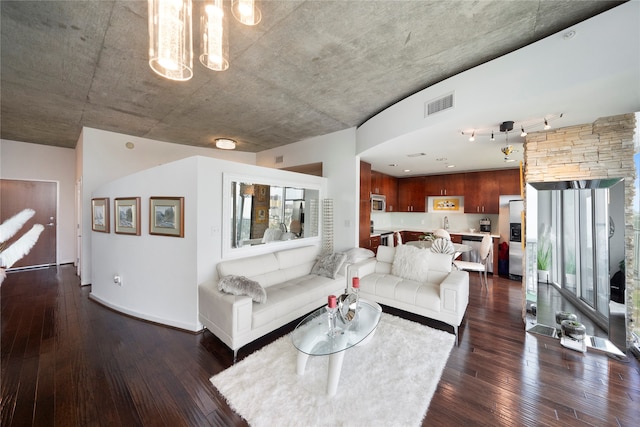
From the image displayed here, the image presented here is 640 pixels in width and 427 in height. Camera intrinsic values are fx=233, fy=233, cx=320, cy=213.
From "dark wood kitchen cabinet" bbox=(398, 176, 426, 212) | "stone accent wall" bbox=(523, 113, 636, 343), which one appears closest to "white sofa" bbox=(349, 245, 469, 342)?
"stone accent wall" bbox=(523, 113, 636, 343)

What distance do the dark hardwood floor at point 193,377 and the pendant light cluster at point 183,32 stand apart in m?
2.42

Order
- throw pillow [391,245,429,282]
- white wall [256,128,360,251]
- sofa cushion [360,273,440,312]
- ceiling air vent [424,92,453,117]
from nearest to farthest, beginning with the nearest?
1. ceiling air vent [424,92,453,117]
2. sofa cushion [360,273,440,312]
3. throw pillow [391,245,429,282]
4. white wall [256,128,360,251]

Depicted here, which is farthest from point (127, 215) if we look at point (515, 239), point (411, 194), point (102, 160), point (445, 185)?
point (515, 239)

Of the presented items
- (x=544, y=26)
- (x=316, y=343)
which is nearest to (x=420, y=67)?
(x=544, y=26)

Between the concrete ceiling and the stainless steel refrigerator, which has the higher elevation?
the concrete ceiling

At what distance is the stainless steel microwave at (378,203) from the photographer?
6.03 metres

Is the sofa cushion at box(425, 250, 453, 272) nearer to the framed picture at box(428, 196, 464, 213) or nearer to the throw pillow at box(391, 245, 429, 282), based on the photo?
the throw pillow at box(391, 245, 429, 282)

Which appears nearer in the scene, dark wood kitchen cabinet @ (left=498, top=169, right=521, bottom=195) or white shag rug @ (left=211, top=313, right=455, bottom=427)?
white shag rug @ (left=211, top=313, right=455, bottom=427)

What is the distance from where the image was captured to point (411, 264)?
3.46m

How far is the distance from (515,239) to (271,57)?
19.0ft

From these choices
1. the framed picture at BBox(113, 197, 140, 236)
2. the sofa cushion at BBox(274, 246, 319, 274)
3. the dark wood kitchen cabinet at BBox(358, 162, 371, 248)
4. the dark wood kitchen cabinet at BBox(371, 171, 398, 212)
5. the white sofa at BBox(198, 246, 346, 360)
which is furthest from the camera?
the dark wood kitchen cabinet at BBox(371, 171, 398, 212)

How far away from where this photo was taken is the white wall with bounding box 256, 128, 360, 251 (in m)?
4.57

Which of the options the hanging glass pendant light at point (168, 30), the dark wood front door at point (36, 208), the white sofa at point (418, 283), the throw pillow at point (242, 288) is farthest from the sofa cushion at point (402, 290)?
the dark wood front door at point (36, 208)

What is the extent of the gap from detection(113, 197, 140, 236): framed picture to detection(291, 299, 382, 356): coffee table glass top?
2752 mm
